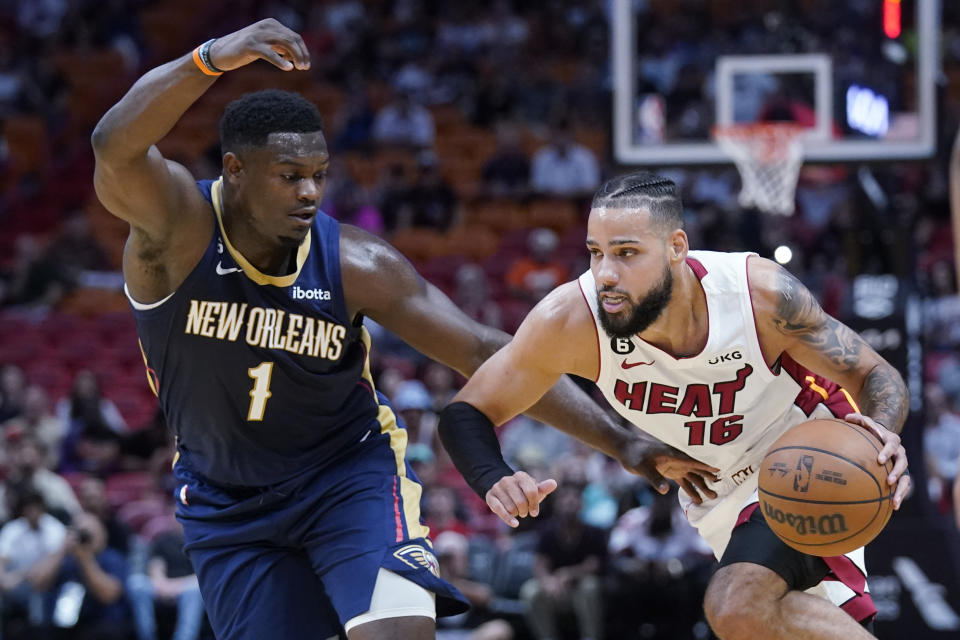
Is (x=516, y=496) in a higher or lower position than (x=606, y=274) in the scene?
lower

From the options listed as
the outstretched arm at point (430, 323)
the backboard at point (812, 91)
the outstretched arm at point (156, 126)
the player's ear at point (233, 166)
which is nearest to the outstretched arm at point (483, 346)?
the outstretched arm at point (430, 323)

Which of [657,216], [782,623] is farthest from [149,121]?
[782,623]

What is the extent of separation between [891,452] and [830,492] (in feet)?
0.68

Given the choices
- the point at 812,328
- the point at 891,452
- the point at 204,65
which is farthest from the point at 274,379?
the point at 891,452

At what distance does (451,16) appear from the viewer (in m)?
17.5

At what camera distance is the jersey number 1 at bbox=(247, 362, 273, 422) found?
4.02m

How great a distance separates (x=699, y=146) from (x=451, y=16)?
931cm

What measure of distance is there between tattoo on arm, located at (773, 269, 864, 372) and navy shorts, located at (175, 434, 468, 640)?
1328 mm

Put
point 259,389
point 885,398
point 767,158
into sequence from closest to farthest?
point 885,398 < point 259,389 < point 767,158

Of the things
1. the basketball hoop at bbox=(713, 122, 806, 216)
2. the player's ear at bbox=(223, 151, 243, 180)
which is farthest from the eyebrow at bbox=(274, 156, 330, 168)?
the basketball hoop at bbox=(713, 122, 806, 216)

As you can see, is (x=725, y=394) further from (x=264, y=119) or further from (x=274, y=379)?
(x=264, y=119)

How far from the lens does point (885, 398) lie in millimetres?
3928

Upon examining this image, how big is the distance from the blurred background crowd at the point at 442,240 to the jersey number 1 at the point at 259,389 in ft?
15.1

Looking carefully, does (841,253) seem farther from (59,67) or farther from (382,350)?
(59,67)
